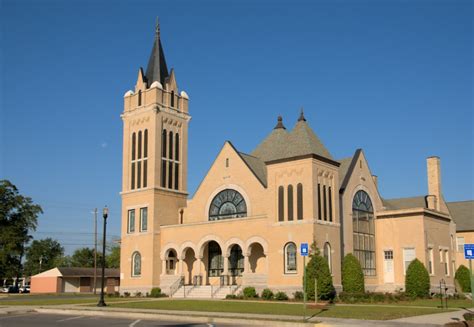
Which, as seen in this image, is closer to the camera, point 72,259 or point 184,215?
point 184,215

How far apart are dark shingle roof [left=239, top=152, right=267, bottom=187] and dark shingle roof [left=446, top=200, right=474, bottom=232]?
2538 cm

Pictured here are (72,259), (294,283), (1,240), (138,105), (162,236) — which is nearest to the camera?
(294,283)

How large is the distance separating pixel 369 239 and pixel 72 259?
290 ft

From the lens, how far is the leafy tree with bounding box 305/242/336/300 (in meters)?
36.8

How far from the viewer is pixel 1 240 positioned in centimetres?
7388

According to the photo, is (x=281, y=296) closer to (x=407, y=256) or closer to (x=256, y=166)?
(x=256, y=166)

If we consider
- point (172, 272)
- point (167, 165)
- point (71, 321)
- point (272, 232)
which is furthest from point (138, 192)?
point (71, 321)

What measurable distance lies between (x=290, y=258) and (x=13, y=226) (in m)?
49.1

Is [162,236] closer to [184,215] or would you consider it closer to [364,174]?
[184,215]

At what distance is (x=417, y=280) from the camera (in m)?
43.3

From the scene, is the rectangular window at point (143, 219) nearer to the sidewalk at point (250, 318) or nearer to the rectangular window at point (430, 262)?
the sidewalk at point (250, 318)

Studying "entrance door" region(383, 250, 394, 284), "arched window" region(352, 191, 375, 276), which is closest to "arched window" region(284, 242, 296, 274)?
"arched window" region(352, 191, 375, 276)

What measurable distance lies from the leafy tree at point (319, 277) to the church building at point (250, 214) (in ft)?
5.39

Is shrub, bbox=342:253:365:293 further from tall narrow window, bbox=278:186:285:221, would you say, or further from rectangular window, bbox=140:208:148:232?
rectangular window, bbox=140:208:148:232
